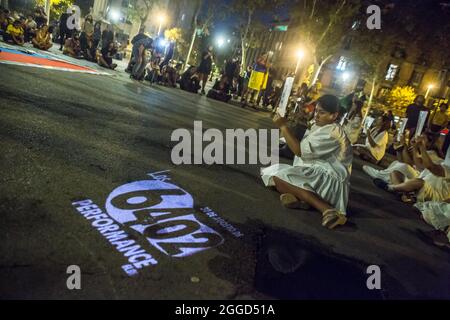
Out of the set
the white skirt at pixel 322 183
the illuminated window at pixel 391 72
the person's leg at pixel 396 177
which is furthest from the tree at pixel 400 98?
the white skirt at pixel 322 183

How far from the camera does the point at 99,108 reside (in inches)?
281

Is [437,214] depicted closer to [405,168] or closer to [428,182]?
[428,182]

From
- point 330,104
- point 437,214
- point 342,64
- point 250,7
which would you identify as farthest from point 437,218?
point 342,64

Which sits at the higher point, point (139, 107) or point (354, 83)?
point (354, 83)

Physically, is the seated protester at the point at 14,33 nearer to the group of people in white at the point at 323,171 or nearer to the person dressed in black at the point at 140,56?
the person dressed in black at the point at 140,56

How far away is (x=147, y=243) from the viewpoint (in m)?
2.75

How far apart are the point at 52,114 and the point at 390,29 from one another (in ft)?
158

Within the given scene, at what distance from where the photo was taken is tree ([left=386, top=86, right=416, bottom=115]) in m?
47.1

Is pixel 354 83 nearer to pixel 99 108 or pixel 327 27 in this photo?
pixel 327 27

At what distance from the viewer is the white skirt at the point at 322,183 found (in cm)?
439

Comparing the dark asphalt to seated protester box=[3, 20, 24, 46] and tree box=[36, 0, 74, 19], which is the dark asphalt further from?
tree box=[36, 0, 74, 19]

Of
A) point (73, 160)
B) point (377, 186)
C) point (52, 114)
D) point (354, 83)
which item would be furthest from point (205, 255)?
point (354, 83)

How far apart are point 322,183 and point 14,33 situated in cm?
1398

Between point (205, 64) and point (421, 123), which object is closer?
point (421, 123)
